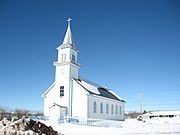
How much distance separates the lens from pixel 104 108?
3159 centimetres

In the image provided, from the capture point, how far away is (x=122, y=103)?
40156 mm

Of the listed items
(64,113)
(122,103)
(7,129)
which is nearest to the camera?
(7,129)

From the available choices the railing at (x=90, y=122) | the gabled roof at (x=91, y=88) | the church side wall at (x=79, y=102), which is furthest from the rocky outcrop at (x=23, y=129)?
the gabled roof at (x=91, y=88)

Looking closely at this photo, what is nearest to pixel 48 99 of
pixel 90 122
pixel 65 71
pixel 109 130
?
pixel 65 71

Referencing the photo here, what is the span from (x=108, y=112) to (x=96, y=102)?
208 inches

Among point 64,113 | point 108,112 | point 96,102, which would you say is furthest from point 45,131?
point 108,112

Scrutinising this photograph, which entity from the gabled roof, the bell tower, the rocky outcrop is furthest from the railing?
the rocky outcrop

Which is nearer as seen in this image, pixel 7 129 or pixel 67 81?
pixel 7 129

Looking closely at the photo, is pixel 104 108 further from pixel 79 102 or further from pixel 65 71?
pixel 65 71

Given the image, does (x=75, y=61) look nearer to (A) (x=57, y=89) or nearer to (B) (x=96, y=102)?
(A) (x=57, y=89)

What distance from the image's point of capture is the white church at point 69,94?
86.3ft

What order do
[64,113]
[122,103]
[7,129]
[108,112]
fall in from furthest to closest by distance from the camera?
[122,103] < [108,112] < [64,113] < [7,129]

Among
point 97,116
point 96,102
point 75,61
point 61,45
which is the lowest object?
point 97,116

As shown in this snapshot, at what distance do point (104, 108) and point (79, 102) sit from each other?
6.32m
